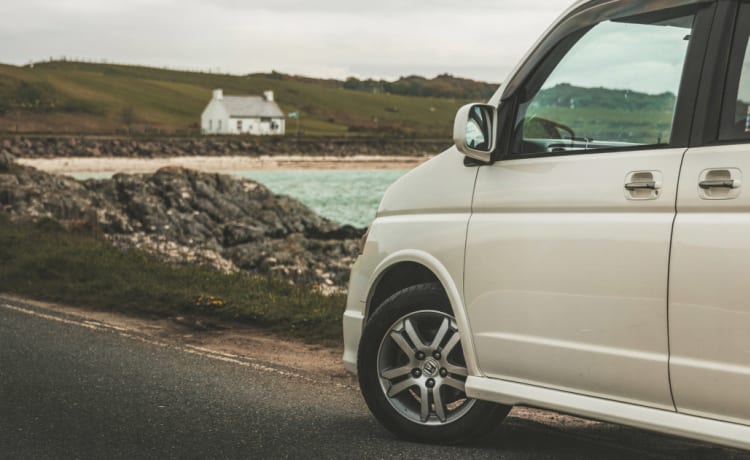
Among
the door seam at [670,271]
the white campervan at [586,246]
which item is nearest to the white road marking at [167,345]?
the white campervan at [586,246]

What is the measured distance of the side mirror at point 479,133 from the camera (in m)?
5.46

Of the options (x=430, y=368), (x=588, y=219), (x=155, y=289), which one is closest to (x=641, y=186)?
(x=588, y=219)

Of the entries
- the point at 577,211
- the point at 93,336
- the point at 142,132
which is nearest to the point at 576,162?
the point at 577,211

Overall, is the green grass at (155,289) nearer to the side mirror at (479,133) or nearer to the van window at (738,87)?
the side mirror at (479,133)

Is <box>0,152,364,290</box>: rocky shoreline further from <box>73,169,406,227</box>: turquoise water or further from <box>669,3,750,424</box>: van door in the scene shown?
<box>669,3,750,424</box>: van door

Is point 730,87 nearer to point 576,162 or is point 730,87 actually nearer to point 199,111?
point 576,162

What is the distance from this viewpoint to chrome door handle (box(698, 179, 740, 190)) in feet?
14.0

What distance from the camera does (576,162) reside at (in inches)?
199

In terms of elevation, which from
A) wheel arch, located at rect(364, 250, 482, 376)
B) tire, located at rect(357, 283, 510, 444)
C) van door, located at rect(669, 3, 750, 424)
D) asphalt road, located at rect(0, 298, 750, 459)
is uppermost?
van door, located at rect(669, 3, 750, 424)

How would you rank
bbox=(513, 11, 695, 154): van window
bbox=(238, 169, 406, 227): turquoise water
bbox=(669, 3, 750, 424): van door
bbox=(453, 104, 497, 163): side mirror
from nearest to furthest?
bbox=(669, 3, 750, 424): van door → bbox=(513, 11, 695, 154): van window → bbox=(453, 104, 497, 163): side mirror → bbox=(238, 169, 406, 227): turquoise water

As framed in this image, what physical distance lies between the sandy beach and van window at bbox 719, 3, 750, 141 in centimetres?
8859

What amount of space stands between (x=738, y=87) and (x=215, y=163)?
119063mm

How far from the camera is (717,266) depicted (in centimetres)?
433

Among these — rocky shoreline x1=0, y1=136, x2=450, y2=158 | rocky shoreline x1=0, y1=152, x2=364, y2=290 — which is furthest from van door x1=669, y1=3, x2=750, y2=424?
rocky shoreline x1=0, y1=136, x2=450, y2=158
